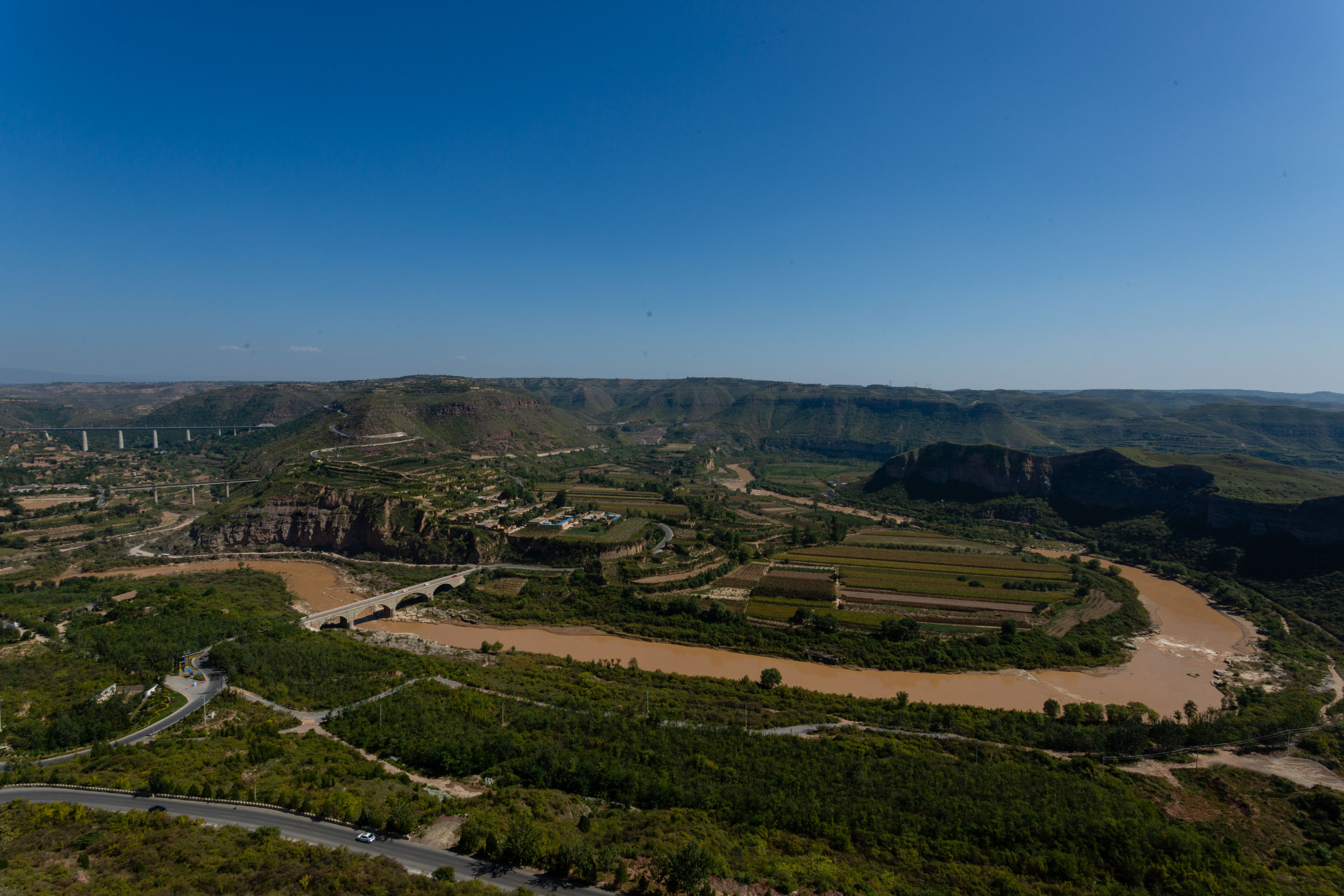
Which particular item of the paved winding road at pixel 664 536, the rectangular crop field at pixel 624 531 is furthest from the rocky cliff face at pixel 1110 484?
the rectangular crop field at pixel 624 531

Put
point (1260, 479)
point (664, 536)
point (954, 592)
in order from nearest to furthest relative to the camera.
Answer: point (954, 592) < point (1260, 479) < point (664, 536)

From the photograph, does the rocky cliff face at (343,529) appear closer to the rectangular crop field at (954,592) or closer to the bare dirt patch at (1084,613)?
the rectangular crop field at (954,592)

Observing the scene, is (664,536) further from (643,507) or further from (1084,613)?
(1084,613)

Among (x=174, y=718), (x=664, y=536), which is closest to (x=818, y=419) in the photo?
(x=664, y=536)

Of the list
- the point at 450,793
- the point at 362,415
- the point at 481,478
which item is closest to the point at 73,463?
the point at 362,415

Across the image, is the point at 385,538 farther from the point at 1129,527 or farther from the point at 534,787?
the point at 1129,527

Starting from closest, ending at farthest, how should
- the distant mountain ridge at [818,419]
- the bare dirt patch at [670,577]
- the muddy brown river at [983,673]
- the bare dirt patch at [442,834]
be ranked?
1. the bare dirt patch at [442,834]
2. the muddy brown river at [983,673]
3. the bare dirt patch at [670,577]
4. the distant mountain ridge at [818,419]
